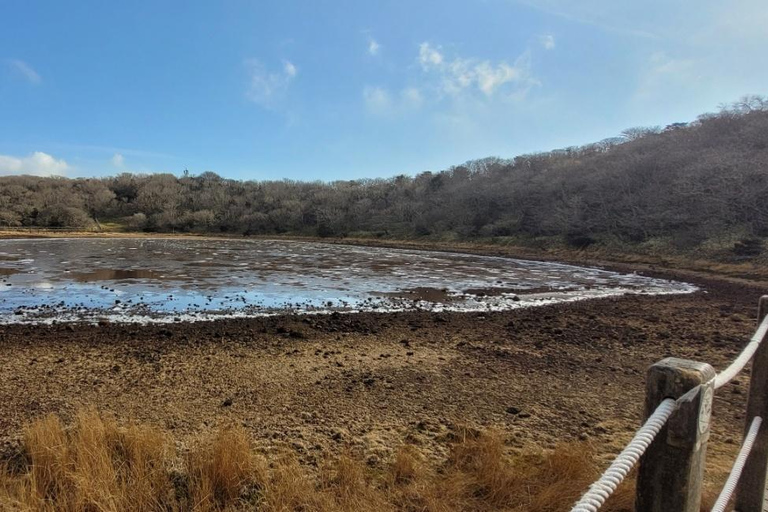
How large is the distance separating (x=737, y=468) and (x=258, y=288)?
16.1m

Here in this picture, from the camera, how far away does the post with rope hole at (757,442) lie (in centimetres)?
260

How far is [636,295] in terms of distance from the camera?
16734 millimetres

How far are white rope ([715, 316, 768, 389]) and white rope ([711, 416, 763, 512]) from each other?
421mm

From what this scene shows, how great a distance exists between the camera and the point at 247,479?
3.38 metres

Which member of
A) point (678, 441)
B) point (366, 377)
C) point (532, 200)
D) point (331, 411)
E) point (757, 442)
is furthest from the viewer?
point (532, 200)

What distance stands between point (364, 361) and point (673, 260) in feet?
102

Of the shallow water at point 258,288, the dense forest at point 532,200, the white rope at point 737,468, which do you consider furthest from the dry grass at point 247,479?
the dense forest at point 532,200

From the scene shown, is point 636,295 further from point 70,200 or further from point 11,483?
point 70,200

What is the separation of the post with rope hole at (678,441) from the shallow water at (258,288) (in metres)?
11.2

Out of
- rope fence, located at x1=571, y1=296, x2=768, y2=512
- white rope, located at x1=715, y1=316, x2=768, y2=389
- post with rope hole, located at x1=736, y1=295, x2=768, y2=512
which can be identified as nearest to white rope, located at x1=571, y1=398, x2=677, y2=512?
rope fence, located at x1=571, y1=296, x2=768, y2=512

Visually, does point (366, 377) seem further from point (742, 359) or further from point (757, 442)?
point (742, 359)

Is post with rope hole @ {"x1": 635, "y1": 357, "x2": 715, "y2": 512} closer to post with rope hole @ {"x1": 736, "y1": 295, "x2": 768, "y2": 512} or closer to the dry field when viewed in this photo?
post with rope hole @ {"x1": 736, "y1": 295, "x2": 768, "y2": 512}

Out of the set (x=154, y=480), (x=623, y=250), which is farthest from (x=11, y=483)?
(x=623, y=250)

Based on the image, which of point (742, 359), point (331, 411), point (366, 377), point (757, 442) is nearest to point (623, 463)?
point (742, 359)
